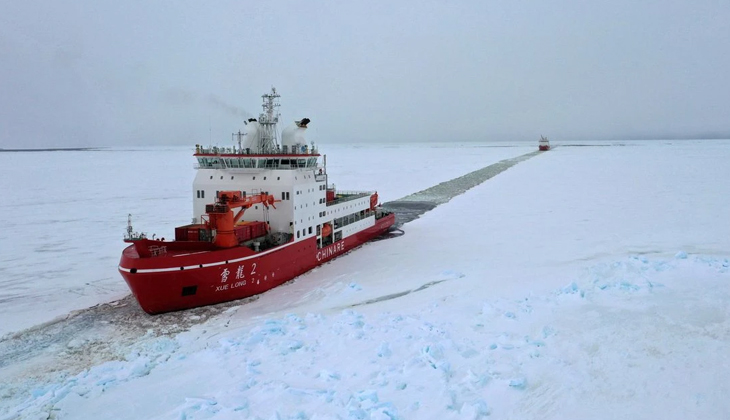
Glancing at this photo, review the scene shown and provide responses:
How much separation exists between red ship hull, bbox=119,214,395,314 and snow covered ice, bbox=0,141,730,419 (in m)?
0.48

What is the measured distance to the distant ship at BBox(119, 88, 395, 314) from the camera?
40.0 feet

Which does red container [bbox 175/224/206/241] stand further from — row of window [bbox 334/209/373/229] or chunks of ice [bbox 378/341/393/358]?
chunks of ice [bbox 378/341/393/358]

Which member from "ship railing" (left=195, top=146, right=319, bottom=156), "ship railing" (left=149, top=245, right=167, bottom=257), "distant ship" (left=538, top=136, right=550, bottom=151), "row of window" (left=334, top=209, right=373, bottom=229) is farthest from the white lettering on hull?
"distant ship" (left=538, top=136, right=550, bottom=151)

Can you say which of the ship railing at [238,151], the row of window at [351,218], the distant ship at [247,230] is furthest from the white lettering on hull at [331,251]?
the ship railing at [238,151]

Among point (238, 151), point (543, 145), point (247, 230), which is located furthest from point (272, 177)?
point (543, 145)

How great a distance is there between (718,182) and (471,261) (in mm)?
33990

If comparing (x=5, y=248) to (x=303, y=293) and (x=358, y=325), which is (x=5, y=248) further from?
(x=358, y=325)

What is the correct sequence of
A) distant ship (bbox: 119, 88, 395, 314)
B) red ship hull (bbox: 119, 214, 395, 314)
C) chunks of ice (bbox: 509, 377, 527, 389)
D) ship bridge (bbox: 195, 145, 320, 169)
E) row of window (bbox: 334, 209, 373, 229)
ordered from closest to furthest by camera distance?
chunks of ice (bbox: 509, 377, 527, 389), red ship hull (bbox: 119, 214, 395, 314), distant ship (bbox: 119, 88, 395, 314), ship bridge (bbox: 195, 145, 320, 169), row of window (bbox: 334, 209, 373, 229)

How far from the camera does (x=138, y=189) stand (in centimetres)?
4069

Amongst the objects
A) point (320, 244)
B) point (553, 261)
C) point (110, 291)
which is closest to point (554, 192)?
point (553, 261)

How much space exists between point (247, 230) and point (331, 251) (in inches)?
184

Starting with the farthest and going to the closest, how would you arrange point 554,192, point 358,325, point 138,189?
point 138,189 < point 554,192 < point 358,325

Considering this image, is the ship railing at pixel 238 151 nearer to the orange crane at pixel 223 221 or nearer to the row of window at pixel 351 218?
the orange crane at pixel 223 221

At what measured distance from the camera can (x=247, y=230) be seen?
1481 cm
